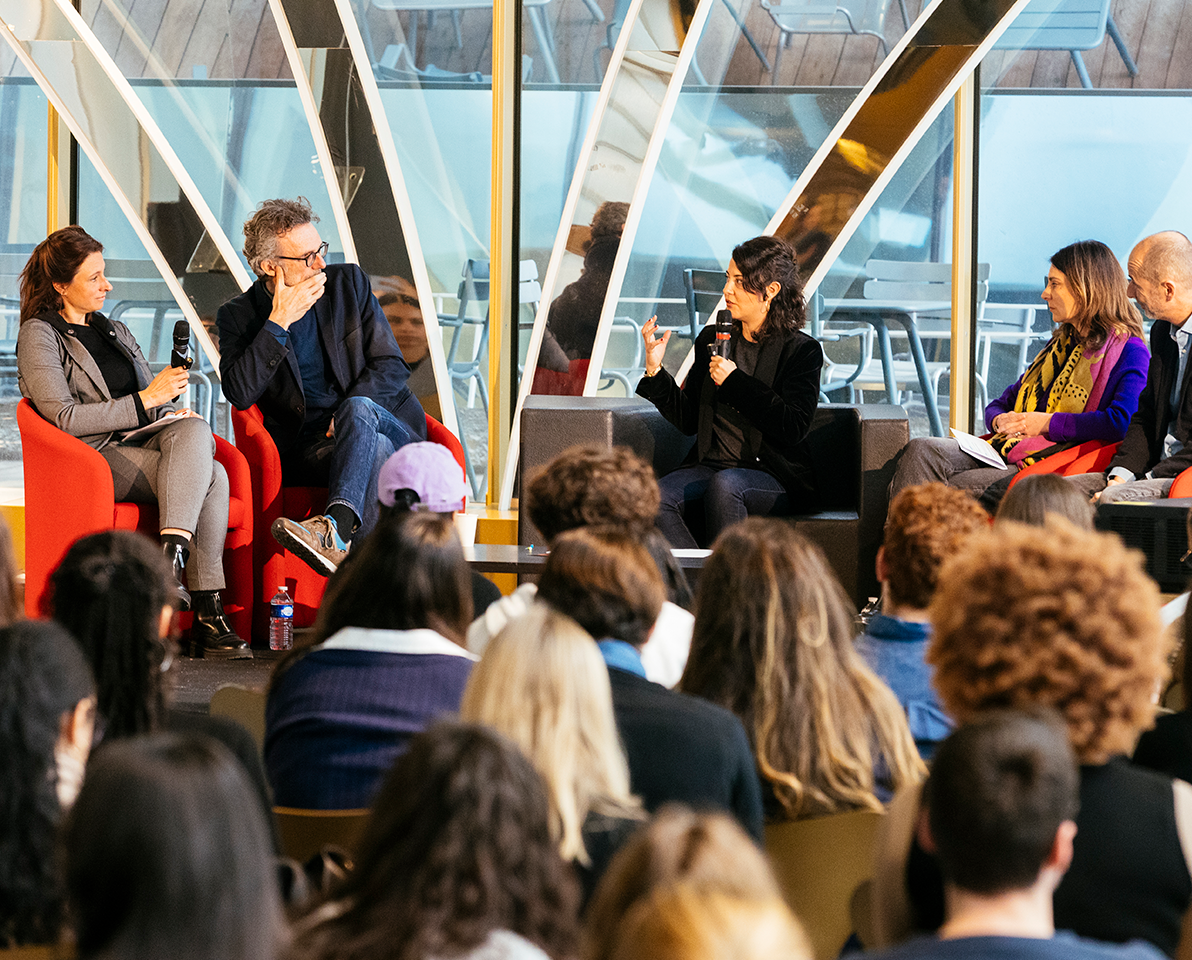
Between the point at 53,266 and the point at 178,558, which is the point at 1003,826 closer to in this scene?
the point at 178,558

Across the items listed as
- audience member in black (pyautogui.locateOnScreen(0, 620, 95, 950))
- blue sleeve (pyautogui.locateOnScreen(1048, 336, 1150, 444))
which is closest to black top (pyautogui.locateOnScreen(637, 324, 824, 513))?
blue sleeve (pyautogui.locateOnScreen(1048, 336, 1150, 444))

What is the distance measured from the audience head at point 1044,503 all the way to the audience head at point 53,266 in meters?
3.21

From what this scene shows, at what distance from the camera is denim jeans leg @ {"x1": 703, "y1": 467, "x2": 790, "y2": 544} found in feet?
14.5

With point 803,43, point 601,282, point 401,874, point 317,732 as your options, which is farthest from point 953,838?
point 803,43

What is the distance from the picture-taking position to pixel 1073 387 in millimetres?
4508

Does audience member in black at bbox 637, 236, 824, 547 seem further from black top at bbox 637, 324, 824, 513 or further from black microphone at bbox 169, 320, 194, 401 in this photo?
black microphone at bbox 169, 320, 194, 401

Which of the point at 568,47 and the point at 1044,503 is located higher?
the point at 568,47

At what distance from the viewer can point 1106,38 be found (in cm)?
639

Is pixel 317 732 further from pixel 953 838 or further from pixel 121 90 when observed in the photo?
pixel 121 90

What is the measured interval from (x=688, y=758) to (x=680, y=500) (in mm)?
2962

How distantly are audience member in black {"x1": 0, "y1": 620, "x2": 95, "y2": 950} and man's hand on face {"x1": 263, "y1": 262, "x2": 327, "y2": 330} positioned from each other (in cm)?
324

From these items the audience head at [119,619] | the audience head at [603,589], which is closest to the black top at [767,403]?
the audience head at [603,589]

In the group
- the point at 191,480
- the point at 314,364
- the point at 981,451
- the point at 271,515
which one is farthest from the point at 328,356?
the point at 981,451

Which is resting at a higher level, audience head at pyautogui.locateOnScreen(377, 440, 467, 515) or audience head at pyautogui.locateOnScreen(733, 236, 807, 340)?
audience head at pyautogui.locateOnScreen(733, 236, 807, 340)
